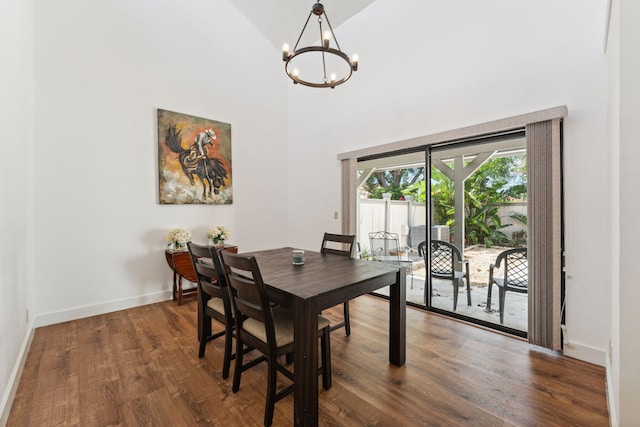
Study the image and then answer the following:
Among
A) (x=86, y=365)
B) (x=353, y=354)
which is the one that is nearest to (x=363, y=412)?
(x=353, y=354)

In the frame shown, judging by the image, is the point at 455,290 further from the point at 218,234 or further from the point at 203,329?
the point at 218,234

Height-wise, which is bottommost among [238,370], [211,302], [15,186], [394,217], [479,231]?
[238,370]

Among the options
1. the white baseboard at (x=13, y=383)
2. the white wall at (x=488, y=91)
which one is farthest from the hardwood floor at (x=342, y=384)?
the white wall at (x=488, y=91)

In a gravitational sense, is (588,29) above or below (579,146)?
above

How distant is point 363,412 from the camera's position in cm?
162

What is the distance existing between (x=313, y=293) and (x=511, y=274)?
2217 millimetres

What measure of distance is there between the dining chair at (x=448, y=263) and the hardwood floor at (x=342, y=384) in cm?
54

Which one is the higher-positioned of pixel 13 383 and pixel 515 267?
pixel 515 267

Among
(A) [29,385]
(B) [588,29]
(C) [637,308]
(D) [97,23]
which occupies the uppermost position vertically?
(D) [97,23]

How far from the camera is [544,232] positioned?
2.29m

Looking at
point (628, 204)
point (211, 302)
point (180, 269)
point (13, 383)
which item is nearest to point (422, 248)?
point (628, 204)

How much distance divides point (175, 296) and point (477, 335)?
346 centimetres

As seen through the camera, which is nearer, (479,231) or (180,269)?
(479,231)

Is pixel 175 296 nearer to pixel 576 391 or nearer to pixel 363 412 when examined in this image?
pixel 363 412
